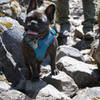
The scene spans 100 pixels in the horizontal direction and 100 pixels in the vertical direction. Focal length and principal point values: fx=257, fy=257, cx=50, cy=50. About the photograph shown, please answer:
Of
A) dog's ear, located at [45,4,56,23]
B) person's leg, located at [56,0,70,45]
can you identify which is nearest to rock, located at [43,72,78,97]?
dog's ear, located at [45,4,56,23]

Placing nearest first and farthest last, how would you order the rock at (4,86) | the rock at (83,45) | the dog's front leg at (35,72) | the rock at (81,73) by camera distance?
1. the rock at (4,86)
2. the dog's front leg at (35,72)
3. the rock at (81,73)
4. the rock at (83,45)

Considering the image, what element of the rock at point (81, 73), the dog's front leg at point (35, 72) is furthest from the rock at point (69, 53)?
the dog's front leg at point (35, 72)

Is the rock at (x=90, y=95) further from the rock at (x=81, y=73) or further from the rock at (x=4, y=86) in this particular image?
the rock at (x=4, y=86)

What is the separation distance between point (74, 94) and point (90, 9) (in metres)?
3.53

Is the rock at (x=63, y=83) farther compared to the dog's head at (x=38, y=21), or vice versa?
the rock at (x=63, y=83)

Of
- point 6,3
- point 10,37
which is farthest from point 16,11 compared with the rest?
point 10,37

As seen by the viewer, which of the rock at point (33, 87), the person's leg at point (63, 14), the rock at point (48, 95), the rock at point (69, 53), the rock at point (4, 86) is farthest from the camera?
the person's leg at point (63, 14)

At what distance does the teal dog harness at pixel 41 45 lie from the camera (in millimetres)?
3454

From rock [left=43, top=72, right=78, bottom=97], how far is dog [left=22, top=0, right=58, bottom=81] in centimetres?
28

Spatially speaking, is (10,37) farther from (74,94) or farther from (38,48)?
(74,94)

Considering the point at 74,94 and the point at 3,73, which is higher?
the point at 3,73

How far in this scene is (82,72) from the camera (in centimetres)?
432

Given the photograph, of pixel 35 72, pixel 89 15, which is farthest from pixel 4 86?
pixel 89 15

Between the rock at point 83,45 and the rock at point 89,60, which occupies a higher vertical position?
the rock at point 89,60
